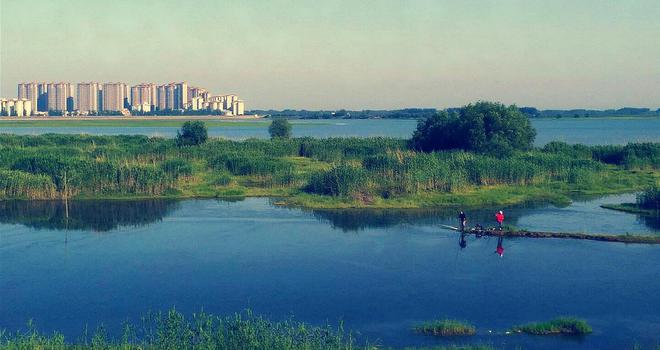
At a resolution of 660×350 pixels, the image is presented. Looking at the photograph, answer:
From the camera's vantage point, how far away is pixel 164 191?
35.0 m

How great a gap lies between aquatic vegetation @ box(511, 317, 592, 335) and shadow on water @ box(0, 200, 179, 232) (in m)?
17.2

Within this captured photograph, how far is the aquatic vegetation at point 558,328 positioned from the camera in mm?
15008

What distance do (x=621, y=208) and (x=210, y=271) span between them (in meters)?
19.1

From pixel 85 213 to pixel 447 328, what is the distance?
19.8 metres

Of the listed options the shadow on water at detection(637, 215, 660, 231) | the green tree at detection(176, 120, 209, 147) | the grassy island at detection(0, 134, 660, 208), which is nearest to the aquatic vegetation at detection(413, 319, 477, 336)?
the shadow on water at detection(637, 215, 660, 231)

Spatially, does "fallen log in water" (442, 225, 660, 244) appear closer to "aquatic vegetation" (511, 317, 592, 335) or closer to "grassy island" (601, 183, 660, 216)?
"grassy island" (601, 183, 660, 216)

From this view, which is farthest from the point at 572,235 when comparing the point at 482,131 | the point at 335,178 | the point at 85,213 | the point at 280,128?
the point at 280,128

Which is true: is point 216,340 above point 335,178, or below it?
below

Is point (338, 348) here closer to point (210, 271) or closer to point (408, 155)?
point (210, 271)

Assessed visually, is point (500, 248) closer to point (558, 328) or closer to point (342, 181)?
point (558, 328)

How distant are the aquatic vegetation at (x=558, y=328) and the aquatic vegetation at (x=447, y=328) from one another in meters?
0.97

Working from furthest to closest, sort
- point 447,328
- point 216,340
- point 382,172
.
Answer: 1. point 382,172
2. point 447,328
3. point 216,340

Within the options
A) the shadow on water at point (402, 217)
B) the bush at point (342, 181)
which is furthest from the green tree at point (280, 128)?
the shadow on water at point (402, 217)

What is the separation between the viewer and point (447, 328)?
1500cm
